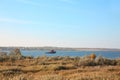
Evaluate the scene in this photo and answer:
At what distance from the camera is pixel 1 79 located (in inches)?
488

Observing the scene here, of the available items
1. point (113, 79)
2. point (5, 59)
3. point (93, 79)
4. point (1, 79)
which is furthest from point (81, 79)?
point (5, 59)

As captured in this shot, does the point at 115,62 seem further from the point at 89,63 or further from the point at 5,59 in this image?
the point at 5,59

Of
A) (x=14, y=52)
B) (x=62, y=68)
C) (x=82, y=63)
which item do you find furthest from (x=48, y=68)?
(x=14, y=52)

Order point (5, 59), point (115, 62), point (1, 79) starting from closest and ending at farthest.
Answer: point (1, 79), point (115, 62), point (5, 59)

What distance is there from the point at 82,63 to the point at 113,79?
61.2 feet

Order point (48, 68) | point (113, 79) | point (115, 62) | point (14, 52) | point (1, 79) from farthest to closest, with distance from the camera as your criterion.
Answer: point (14, 52)
point (115, 62)
point (48, 68)
point (113, 79)
point (1, 79)

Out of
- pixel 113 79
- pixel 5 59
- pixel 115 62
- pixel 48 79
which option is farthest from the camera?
pixel 5 59

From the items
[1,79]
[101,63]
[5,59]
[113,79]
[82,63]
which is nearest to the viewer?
[1,79]

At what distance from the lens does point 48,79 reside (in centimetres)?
1324

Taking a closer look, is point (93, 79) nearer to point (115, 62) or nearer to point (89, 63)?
point (89, 63)

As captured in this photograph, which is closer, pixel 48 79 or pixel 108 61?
pixel 48 79

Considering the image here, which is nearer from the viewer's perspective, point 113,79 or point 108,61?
point 113,79

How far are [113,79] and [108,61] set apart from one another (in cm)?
2300

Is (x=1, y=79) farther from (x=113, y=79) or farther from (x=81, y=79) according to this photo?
(x=113, y=79)
